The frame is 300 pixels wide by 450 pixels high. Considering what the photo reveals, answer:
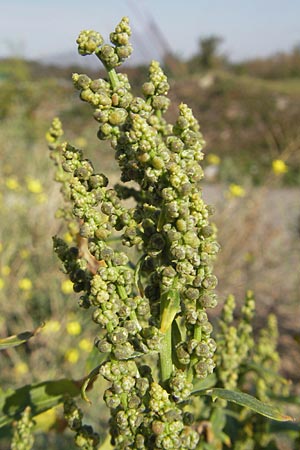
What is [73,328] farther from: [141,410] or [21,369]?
[141,410]

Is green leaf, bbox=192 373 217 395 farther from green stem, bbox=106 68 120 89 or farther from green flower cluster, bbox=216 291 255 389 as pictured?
green stem, bbox=106 68 120 89

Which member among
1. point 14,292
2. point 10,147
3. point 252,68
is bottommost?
point 14,292

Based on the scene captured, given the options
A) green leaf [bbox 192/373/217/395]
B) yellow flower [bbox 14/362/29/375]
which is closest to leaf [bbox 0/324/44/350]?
green leaf [bbox 192/373/217/395]

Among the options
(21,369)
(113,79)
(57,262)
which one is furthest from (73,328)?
(113,79)

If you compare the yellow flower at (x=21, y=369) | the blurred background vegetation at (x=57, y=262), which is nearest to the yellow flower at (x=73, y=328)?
the blurred background vegetation at (x=57, y=262)

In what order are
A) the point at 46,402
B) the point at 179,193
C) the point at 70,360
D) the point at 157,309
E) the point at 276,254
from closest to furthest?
the point at 179,193
the point at 157,309
the point at 46,402
the point at 70,360
the point at 276,254

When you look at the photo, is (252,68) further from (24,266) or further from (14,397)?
(14,397)

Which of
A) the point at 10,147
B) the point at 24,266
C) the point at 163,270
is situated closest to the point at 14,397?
the point at 163,270
